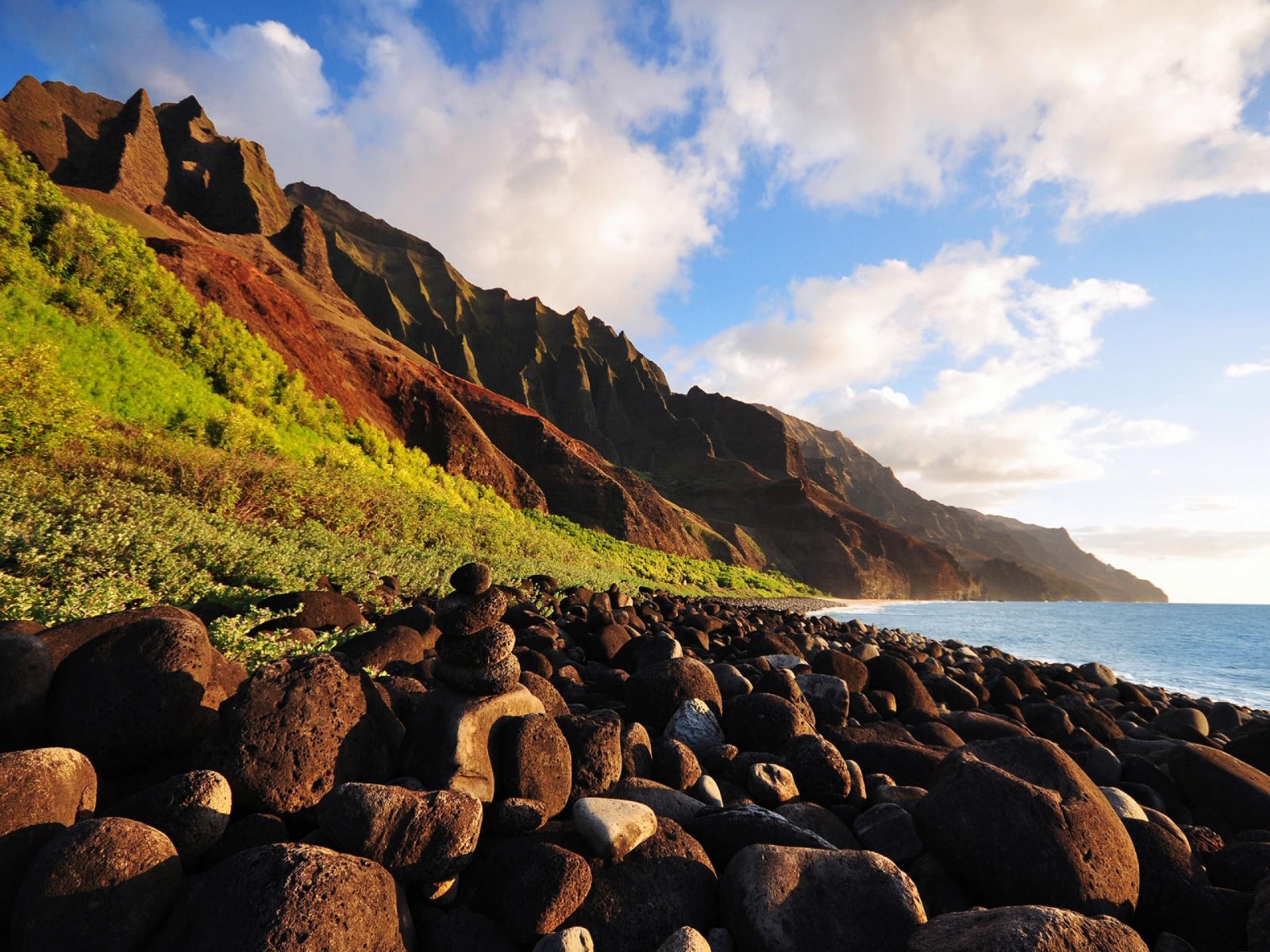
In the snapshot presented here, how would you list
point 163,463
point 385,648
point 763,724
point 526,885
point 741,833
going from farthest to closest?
point 163,463 < point 385,648 < point 763,724 < point 741,833 < point 526,885

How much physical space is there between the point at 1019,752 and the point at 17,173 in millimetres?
28879

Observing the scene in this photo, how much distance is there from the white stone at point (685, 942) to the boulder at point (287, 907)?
96 cm

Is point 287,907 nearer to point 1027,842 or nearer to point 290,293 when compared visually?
point 1027,842

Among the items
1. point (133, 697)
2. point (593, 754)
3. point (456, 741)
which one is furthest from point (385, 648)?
point (593, 754)

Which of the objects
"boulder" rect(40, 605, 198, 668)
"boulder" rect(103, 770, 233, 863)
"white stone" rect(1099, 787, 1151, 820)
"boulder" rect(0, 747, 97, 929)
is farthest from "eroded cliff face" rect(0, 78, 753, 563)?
"white stone" rect(1099, 787, 1151, 820)

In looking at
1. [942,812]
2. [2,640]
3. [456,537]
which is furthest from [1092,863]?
[456,537]

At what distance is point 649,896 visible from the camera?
2.47 metres

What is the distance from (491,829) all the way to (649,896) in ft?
2.51

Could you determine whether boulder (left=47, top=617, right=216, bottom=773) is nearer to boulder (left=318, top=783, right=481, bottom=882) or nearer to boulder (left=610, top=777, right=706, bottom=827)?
boulder (left=318, top=783, right=481, bottom=882)

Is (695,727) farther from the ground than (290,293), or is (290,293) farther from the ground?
(290,293)

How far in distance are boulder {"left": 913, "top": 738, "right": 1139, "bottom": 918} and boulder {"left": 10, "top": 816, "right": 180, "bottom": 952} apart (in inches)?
133

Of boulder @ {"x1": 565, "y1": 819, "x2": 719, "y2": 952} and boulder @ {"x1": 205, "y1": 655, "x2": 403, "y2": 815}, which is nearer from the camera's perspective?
boulder @ {"x1": 565, "y1": 819, "x2": 719, "y2": 952}

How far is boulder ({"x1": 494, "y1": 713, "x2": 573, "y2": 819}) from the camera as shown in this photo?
2.91 m

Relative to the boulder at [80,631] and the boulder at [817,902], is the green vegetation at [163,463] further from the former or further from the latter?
the boulder at [817,902]
